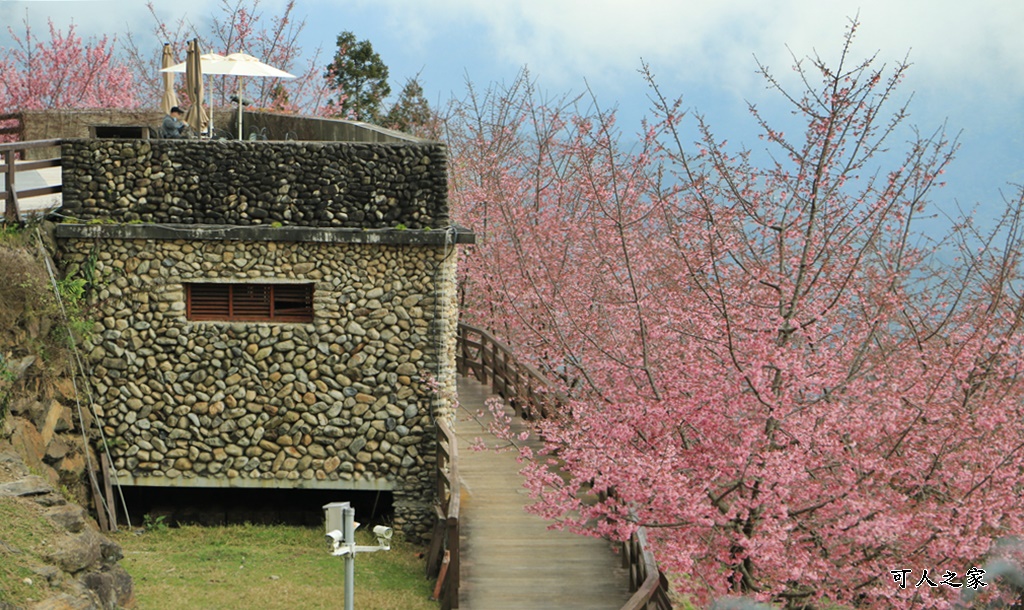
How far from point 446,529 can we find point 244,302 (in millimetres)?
4473

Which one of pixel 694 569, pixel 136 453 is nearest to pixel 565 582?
pixel 694 569

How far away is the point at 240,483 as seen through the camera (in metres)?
15.8

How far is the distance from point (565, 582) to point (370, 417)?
12.9 feet

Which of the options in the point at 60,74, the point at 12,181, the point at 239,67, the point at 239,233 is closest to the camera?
the point at 12,181

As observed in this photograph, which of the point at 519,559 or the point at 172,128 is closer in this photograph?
the point at 519,559

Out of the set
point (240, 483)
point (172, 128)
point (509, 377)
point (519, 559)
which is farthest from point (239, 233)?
point (509, 377)

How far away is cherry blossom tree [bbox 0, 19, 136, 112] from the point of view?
93.2 feet

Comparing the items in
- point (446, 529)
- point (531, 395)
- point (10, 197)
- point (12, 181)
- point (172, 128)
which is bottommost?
point (446, 529)

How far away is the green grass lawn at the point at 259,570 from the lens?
1317cm

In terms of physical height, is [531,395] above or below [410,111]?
below

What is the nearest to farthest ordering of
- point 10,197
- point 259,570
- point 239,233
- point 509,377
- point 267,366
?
point 259,570, point 10,197, point 239,233, point 267,366, point 509,377

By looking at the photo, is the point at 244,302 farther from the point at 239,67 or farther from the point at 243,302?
the point at 239,67

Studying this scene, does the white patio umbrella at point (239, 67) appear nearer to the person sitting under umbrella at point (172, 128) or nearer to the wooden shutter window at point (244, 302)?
the person sitting under umbrella at point (172, 128)

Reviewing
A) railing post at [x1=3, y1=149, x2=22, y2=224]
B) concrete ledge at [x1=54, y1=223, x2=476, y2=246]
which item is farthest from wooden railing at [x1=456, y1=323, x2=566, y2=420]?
railing post at [x1=3, y1=149, x2=22, y2=224]
